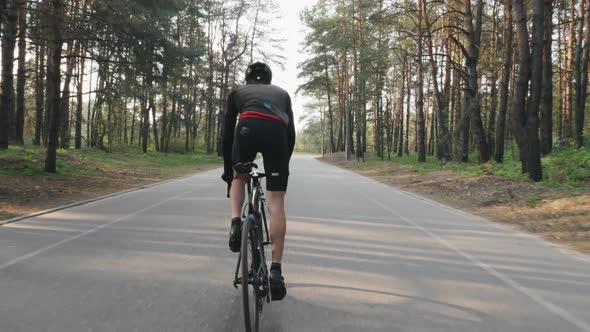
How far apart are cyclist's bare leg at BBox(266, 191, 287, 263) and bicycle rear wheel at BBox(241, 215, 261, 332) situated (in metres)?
0.24

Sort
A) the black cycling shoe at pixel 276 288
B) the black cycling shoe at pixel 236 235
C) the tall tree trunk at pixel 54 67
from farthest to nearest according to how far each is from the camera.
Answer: the tall tree trunk at pixel 54 67
the black cycling shoe at pixel 236 235
the black cycling shoe at pixel 276 288

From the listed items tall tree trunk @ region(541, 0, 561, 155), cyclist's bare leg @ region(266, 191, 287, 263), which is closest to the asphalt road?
cyclist's bare leg @ region(266, 191, 287, 263)

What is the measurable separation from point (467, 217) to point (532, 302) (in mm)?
5418

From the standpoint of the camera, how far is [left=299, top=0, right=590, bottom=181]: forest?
14.2m

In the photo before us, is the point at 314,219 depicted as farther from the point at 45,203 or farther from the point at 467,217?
the point at 45,203

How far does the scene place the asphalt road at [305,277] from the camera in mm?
3410

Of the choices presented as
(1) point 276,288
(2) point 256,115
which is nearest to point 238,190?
(2) point 256,115

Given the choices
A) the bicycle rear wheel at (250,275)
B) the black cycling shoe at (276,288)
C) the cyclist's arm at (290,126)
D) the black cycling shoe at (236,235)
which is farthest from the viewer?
the cyclist's arm at (290,126)

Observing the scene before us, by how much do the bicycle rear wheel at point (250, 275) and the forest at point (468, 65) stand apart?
12.7 meters

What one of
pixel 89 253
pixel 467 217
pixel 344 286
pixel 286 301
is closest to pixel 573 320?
pixel 344 286

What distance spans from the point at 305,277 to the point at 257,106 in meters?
2.04

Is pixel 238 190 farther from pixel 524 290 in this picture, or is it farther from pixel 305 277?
pixel 524 290

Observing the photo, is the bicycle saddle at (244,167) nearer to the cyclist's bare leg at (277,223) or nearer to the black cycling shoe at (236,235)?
the cyclist's bare leg at (277,223)

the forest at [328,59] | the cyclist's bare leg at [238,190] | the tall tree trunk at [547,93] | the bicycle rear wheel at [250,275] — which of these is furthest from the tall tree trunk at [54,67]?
the tall tree trunk at [547,93]
